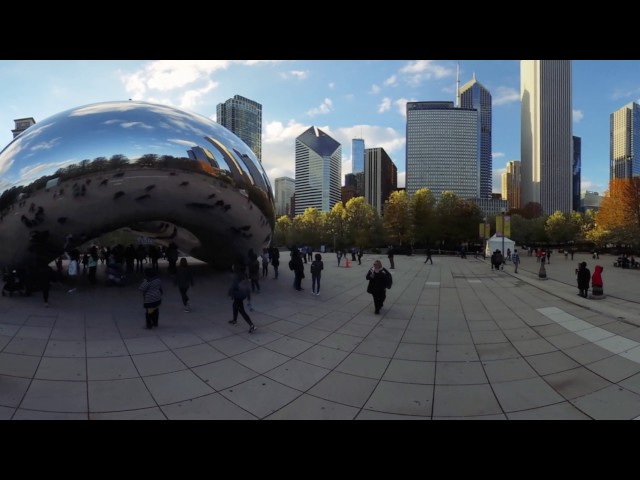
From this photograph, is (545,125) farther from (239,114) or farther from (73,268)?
(73,268)

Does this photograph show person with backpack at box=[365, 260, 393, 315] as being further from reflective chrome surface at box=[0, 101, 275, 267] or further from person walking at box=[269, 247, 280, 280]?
reflective chrome surface at box=[0, 101, 275, 267]

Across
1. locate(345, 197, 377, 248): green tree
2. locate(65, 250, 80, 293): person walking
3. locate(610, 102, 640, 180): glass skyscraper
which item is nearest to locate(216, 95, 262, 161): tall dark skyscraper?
locate(65, 250, 80, 293): person walking

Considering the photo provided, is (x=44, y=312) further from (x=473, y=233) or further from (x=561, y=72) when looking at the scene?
(x=473, y=233)

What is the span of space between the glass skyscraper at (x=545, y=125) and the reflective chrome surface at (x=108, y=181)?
2655 mm

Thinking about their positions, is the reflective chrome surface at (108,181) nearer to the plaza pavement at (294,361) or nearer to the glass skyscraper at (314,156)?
the plaza pavement at (294,361)

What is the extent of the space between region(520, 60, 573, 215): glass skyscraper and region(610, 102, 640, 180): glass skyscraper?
1.28 ft

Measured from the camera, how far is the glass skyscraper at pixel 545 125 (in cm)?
232

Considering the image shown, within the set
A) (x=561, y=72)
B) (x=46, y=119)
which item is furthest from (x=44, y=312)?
(x=561, y=72)

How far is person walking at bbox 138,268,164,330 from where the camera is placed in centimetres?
193

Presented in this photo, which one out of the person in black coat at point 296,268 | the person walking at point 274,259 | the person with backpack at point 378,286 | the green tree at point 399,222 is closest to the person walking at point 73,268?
the person walking at point 274,259

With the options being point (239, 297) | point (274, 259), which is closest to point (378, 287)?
point (274, 259)

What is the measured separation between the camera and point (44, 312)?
1978 mm
